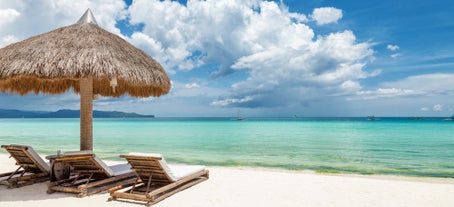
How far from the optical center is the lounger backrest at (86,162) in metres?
4.02

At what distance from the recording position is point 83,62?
420 centimetres

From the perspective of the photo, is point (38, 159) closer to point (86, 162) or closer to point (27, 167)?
point (27, 167)

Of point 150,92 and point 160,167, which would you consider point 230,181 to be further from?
point 150,92

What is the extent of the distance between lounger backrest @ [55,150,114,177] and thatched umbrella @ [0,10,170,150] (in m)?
0.76

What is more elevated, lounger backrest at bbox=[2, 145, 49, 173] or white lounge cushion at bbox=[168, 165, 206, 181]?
lounger backrest at bbox=[2, 145, 49, 173]

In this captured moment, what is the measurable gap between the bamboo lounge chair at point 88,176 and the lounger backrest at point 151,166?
49cm

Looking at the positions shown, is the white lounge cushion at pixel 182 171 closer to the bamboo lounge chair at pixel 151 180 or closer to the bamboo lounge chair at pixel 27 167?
the bamboo lounge chair at pixel 151 180

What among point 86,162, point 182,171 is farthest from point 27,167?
point 182,171

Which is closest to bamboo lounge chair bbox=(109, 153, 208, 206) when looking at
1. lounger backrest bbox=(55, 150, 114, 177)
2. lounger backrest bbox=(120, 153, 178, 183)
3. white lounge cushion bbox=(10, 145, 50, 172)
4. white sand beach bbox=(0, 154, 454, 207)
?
lounger backrest bbox=(120, 153, 178, 183)

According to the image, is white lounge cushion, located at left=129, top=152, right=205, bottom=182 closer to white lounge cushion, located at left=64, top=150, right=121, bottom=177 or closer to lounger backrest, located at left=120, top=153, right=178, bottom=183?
lounger backrest, located at left=120, top=153, right=178, bottom=183

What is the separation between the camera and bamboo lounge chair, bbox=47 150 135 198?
13.2ft

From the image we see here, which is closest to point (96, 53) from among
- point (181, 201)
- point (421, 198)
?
point (181, 201)

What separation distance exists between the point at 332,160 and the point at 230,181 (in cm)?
598

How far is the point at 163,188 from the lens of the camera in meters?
3.97
